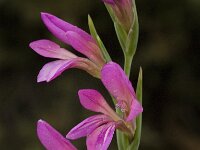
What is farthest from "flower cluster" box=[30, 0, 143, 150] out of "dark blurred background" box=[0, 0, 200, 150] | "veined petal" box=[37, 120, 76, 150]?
"dark blurred background" box=[0, 0, 200, 150]

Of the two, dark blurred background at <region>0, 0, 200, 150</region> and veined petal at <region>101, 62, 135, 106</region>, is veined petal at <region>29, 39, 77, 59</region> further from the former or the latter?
dark blurred background at <region>0, 0, 200, 150</region>

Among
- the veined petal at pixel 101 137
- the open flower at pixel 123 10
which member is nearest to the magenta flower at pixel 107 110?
the veined petal at pixel 101 137

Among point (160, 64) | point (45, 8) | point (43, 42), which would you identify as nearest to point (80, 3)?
point (45, 8)

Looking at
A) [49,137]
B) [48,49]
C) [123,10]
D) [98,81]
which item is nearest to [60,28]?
[48,49]

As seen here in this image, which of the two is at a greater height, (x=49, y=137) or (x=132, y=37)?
(x=132, y=37)

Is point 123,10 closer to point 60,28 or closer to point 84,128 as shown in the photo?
point 60,28

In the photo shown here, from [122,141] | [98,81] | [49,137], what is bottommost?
[98,81]

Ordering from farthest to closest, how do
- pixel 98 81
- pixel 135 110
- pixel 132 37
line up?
1. pixel 98 81
2. pixel 132 37
3. pixel 135 110
